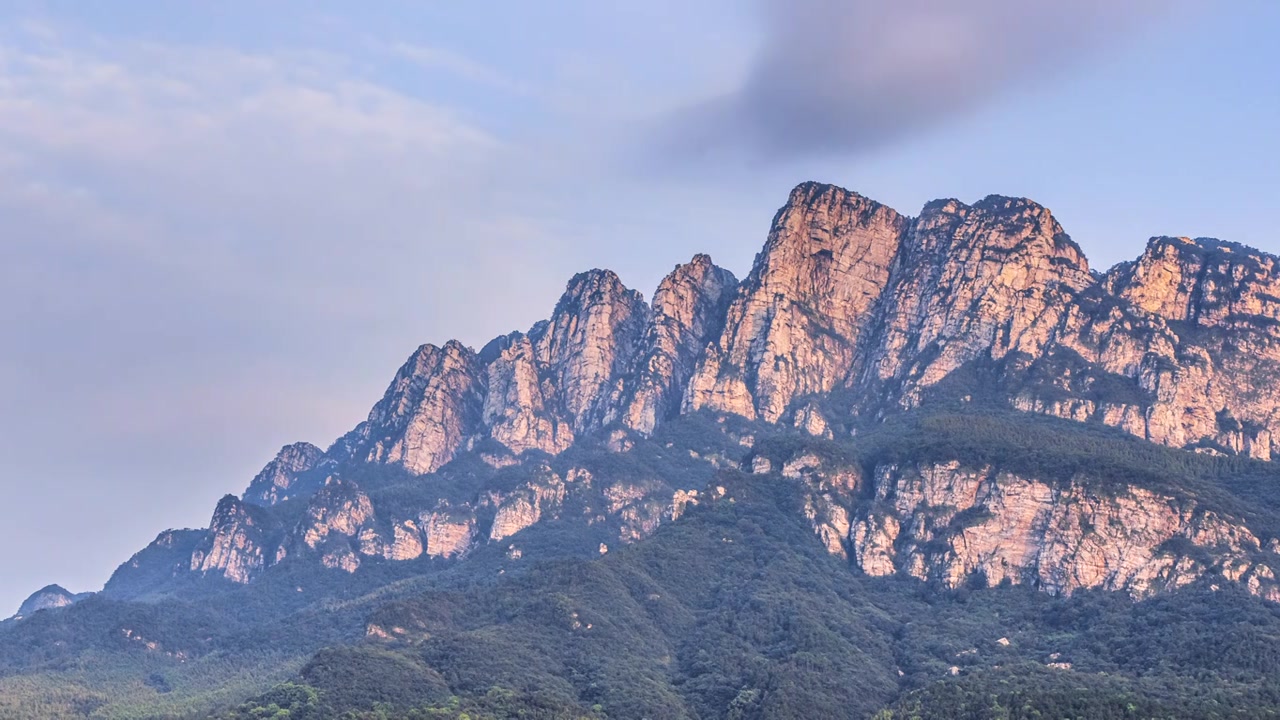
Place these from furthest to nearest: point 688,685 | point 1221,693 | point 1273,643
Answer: point 688,685 < point 1273,643 < point 1221,693

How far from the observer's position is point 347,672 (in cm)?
18750

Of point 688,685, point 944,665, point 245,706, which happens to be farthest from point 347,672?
point 944,665

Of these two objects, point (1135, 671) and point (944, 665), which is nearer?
point (1135, 671)

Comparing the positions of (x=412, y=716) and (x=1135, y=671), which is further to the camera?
(x=1135, y=671)

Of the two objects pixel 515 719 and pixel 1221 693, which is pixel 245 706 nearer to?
pixel 515 719

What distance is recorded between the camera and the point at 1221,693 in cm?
16638

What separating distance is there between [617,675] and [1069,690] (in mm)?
55833

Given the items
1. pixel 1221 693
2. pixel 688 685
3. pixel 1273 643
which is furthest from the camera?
A: pixel 688 685

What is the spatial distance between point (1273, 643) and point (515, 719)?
90.7 m

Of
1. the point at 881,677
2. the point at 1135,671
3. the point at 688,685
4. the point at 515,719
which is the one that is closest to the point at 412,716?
the point at 515,719

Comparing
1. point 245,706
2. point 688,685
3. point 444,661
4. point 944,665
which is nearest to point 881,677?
point 944,665

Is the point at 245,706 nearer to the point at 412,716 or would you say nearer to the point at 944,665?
the point at 412,716

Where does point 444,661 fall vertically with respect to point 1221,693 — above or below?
above

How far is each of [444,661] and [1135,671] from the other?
85414mm
